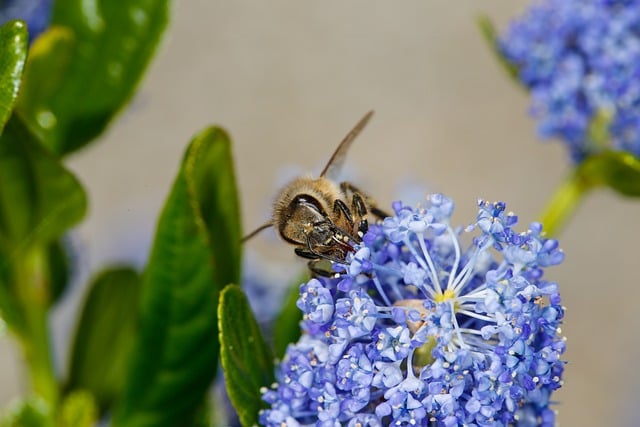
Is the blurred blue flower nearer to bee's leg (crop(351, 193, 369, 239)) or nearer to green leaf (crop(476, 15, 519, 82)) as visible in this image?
bee's leg (crop(351, 193, 369, 239))

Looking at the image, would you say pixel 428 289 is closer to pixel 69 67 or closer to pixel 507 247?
pixel 507 247

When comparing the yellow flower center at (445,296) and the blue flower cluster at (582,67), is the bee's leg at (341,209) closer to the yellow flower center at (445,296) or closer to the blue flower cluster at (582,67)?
the yellow flower center at (445,296)

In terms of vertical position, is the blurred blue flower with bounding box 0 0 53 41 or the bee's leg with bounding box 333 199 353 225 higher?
the bee's leg with bounding box 333 199 353 225

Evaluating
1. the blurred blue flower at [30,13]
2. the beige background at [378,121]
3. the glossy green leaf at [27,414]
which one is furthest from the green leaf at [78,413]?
the beige background at [378,121]

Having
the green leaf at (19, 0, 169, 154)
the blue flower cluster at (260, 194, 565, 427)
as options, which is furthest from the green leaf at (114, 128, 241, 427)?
the green leaf at (19, 0, 169, 154)

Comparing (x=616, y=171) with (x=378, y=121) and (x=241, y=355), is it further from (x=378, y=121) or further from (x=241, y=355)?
(x=378, y=121)

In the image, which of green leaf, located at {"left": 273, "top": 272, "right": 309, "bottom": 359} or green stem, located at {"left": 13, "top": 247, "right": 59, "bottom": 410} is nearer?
green leaf, located at {"left": 273, "top": 272, "right": 309, "bottom": 359}

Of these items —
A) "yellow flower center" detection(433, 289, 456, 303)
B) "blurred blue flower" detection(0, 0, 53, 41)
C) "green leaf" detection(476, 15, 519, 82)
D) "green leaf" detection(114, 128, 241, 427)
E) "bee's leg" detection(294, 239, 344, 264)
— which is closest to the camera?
"yellow flower center" detection(433, 289, 456, 303)
